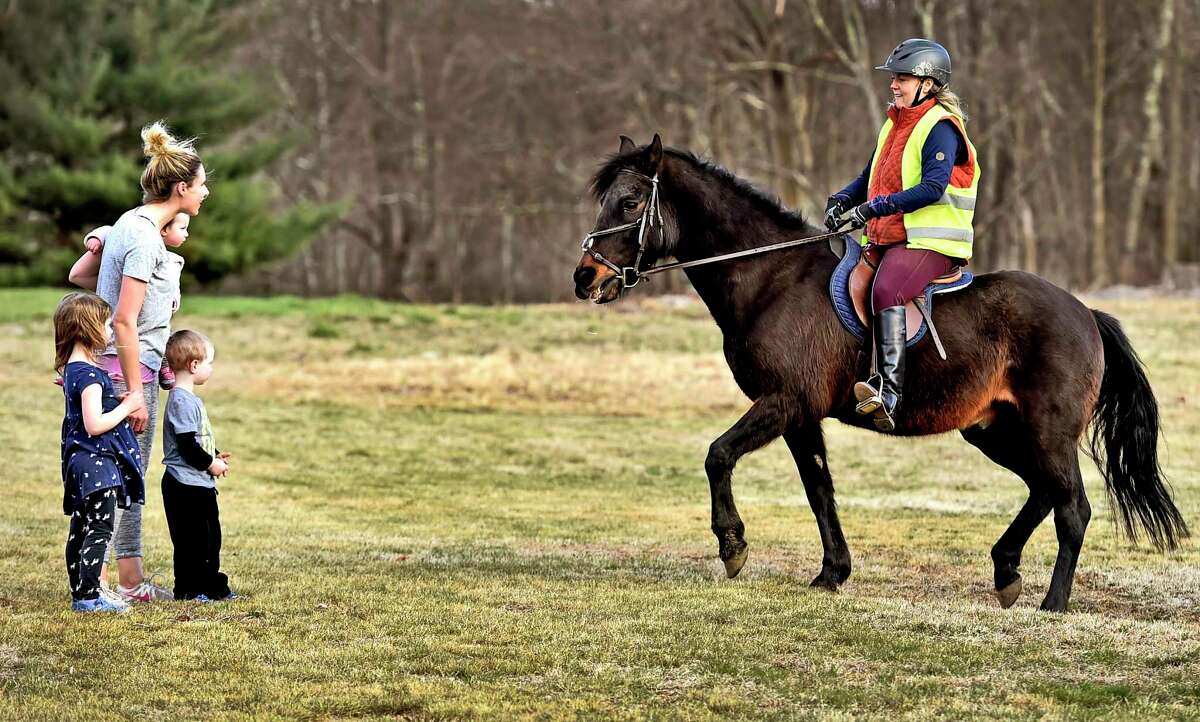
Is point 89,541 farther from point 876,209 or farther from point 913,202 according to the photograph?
point 913,202

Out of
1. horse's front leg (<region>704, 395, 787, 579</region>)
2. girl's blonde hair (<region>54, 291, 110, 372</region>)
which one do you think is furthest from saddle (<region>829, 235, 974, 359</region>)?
girl's blonde hair (<region>54, 291, 110, 372</region>)

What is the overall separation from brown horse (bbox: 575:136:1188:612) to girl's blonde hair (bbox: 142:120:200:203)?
2.19 meters

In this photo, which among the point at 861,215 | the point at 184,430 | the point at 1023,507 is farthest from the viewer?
the point at 1023,507

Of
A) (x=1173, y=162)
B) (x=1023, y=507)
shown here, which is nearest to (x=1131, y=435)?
(x=1023, y=507)

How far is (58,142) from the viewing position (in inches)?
1361

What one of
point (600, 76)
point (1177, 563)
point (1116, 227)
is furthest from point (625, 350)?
point (1116, 227)

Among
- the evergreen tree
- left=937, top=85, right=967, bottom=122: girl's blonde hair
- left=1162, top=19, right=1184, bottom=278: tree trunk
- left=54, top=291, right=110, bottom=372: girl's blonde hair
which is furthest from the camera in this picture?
left=1162, top=19, right=1184, bottom=278: tree trunk

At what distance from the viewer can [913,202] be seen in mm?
7504

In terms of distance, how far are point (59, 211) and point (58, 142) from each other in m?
1.71

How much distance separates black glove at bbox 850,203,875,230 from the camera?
298 inches

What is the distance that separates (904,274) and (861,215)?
1.34ft

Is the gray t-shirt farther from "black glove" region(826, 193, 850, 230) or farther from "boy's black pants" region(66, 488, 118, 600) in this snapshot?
"black glove" region(826, 193, 850, 230)

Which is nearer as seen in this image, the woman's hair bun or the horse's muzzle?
the woman's hair bun

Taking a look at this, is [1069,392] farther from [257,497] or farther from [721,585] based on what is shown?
[257,497]
